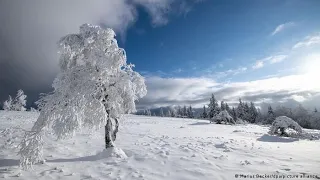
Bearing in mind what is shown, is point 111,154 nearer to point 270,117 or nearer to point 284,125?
point 284,125

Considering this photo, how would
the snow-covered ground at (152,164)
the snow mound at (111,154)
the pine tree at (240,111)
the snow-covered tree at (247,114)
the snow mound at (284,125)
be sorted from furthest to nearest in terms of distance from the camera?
the pine tree at (240,111)
the snow-covered tree at (247,114)
the snow mound at (284,125)
the snow mound at (111,154)
the snow-covered ground at (152,164)

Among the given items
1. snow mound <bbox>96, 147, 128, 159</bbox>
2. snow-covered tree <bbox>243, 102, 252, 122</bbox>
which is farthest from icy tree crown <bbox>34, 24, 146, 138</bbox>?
snow-covered tree <bbox>243, 102, 252, 122</bbox>

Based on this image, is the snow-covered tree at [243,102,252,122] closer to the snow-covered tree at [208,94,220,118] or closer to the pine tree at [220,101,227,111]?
the pine tree at [220,101,227,111]

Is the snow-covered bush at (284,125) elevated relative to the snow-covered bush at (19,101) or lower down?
lower down

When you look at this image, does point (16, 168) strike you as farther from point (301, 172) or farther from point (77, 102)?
point (301, 172)

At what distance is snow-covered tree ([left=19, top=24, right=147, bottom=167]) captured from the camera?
37.7 feet

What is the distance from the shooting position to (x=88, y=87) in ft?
40.6

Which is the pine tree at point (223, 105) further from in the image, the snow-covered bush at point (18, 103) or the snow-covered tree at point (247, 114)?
the snow-covered bush at point (18, 103)

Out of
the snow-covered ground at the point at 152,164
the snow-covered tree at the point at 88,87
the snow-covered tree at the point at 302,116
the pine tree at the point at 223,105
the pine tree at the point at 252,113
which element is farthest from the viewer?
the pine tree at the point at 223,105

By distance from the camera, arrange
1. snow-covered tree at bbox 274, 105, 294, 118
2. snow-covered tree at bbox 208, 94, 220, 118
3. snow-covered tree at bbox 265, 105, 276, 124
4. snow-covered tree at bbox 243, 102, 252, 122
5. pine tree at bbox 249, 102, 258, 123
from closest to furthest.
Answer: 1. snow-covered tree at bbox 208, 94, 220, 118
2. snow-covered tree at bbox 243, 102, 252, 122
3. pine tree at bbox 249, 102, 258, 123
4. snow-covered tree at bbox 265, 105, 276, 124
5. snow-covered tree at bbox 274, 105, 294, 118

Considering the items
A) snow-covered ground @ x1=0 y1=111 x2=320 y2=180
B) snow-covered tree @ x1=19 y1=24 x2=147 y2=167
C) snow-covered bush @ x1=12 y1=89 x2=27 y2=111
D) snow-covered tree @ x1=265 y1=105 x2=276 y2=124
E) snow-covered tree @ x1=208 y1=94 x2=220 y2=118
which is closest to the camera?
snow-covered ground @ x1=0 y1=111 x2=320 y2=180

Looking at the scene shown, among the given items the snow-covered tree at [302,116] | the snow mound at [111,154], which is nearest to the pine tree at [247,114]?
the snow-covered tree at [302,116]

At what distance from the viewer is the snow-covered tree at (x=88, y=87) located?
11.5m

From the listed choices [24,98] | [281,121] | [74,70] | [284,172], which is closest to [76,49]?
[74,70]
